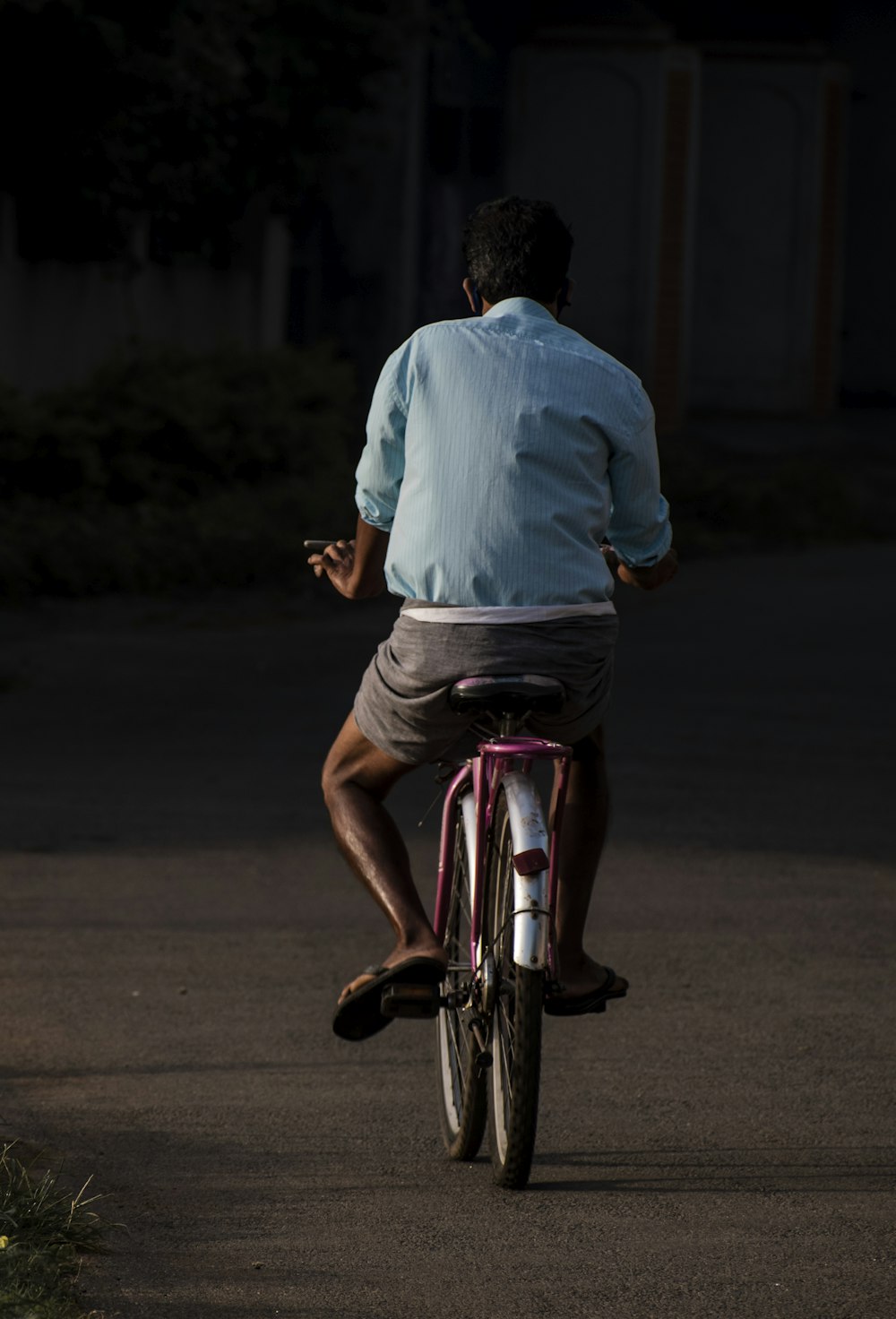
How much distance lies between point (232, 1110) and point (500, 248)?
6.77ft

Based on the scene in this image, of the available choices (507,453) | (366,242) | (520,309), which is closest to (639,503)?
(507,453)

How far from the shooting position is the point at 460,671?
14.3ft

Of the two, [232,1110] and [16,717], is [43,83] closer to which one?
[16,717]

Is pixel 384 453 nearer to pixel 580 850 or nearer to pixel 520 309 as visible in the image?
pixel 520 309

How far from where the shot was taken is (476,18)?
2697 cm

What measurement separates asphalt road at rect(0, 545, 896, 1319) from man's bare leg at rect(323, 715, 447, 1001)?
57 cm

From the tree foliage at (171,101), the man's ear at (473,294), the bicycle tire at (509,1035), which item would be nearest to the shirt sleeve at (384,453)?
the man's ear at (473,294)

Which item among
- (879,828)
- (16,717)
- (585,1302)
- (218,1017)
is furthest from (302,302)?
(585,1302)

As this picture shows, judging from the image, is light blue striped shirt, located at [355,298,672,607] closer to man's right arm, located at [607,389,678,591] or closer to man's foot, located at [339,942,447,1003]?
man's right arm, located at [607,389,678,591]

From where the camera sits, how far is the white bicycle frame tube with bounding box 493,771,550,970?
13.9 ft

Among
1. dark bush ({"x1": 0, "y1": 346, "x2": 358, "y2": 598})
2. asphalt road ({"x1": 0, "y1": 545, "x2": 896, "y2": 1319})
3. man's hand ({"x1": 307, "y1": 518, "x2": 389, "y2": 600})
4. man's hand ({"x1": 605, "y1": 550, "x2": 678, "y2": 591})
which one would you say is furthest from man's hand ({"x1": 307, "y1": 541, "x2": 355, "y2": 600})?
dark bush ({"x1": 0, "y1": 346, "x2": 358, "y2": 598})

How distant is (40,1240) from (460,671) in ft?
4.37

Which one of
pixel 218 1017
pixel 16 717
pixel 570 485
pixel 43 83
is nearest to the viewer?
pixel 570 485

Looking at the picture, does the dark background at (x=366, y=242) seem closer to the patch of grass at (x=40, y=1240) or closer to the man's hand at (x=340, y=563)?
the man's hand at (x=340, y=563)
